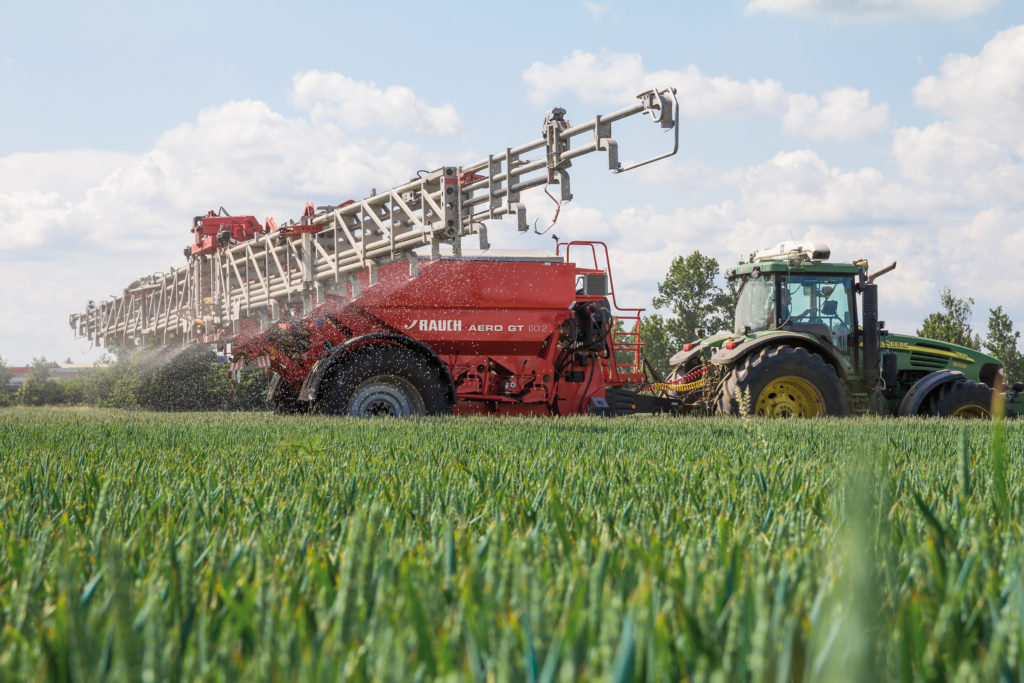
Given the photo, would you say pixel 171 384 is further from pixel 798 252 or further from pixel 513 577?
pixel 513 577

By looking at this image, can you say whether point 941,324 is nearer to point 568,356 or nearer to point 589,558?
point 568,356

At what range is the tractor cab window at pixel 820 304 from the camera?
39.4ft

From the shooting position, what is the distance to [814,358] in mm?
11344

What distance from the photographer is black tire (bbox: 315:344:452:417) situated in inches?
419

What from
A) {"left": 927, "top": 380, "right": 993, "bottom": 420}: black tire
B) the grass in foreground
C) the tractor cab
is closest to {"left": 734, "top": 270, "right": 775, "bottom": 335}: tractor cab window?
the tractor cab

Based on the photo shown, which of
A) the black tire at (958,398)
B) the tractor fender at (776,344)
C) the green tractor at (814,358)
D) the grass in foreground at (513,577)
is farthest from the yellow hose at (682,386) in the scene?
the grass in foreground at (513,577)

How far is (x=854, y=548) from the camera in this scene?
53cm

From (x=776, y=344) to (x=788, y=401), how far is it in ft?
2.30

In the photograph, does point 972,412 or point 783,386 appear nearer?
point 783,386

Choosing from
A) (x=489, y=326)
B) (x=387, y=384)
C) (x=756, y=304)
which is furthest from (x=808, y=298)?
(x=387, y=384)

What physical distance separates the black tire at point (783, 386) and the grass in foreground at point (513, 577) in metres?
7.23

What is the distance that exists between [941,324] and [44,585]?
42.2m

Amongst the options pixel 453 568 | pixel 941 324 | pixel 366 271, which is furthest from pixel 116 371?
pixel 941 324

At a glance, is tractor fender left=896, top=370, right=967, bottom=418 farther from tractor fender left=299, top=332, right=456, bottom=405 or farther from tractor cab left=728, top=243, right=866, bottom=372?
tractor fender left=299, top=332, right=456, bottom=405
